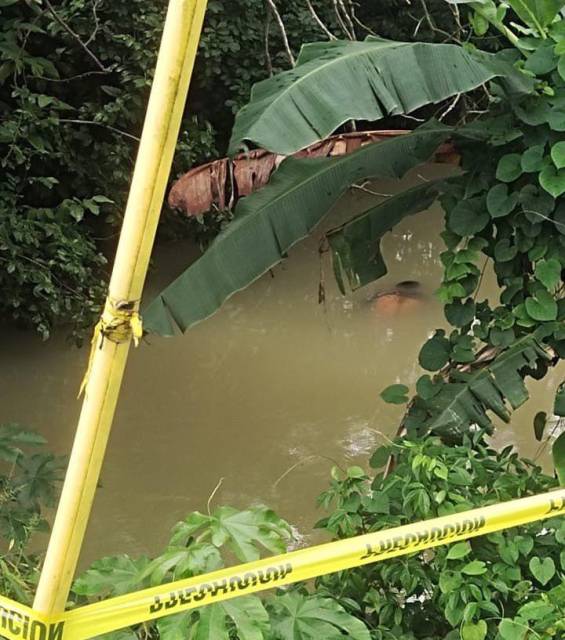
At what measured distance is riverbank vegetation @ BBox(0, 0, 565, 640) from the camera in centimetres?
119

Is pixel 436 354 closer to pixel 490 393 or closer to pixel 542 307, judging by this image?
pixel 490 393

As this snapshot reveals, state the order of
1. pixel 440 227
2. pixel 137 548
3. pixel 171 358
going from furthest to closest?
pixel 440 227, pixel 171 358, pixel 137 548

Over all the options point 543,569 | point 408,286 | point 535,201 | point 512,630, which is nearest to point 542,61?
point 535,201

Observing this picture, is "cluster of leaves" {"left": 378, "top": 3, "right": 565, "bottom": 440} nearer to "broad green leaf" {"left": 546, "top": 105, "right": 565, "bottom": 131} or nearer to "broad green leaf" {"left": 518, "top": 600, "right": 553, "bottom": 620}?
"broad green leaf" {"left": 546, "top": 105, "right": 565, "bottom": 131}

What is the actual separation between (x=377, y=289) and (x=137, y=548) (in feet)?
7.82

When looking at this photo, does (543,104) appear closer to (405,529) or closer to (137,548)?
(405,529)

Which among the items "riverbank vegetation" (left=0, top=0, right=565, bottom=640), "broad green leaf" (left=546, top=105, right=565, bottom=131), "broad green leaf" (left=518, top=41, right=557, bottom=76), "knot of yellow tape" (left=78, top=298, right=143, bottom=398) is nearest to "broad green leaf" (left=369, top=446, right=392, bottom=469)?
"riverbank vegetation" (left=0, top=0, right=565, bottom=640)

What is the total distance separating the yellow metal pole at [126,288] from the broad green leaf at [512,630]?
708mm

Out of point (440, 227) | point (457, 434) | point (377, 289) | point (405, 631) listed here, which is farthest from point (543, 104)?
point (440, 227)

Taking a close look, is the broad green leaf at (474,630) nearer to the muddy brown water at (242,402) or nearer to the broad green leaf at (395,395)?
the broad green leaf at (395,395)

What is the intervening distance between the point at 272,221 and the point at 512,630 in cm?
102

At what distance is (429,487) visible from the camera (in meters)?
1.47

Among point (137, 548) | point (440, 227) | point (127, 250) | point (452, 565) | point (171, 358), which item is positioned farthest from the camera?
point (440, 227)

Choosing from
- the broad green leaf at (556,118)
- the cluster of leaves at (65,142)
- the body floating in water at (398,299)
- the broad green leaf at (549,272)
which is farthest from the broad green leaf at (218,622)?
the body floating in water at (398,299)
